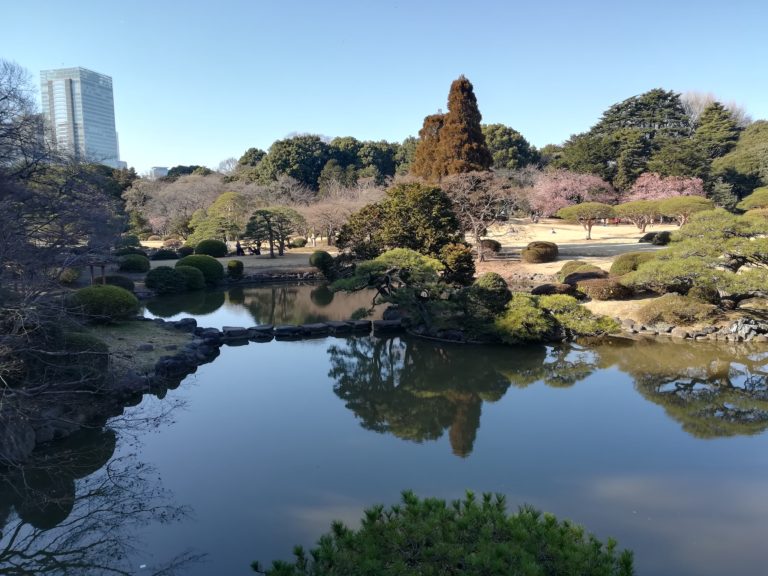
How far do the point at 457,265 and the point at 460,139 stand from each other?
32.7ft

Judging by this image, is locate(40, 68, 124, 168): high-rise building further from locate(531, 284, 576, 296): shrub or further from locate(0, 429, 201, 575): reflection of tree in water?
locate(0, 429, 201, 575): reflection of tree in water

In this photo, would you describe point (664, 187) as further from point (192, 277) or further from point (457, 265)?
point (192, 277)

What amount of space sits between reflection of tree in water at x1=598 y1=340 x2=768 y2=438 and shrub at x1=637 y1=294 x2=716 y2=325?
0.72m

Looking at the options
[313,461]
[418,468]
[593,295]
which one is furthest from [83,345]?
[593,295]

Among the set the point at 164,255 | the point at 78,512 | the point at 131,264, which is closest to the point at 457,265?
the point at 78,512

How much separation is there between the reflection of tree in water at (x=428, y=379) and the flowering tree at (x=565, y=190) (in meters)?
23.4

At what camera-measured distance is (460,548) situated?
3.04m

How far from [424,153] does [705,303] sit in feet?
51.4

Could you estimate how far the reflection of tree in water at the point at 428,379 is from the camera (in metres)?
7.60

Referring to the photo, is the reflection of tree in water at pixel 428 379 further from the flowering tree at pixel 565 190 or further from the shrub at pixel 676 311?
the flowering tree at pixel 565 190

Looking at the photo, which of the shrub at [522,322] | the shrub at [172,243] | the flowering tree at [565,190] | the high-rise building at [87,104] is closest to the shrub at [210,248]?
the shrub at [172,243]

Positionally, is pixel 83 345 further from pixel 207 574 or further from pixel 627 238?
pixel 627 238

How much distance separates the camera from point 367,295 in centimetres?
1991

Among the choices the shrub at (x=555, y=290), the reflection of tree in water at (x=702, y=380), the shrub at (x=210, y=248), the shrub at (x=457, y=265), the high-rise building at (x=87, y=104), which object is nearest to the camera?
the reflection of tree in water at (x=702, y=380)
